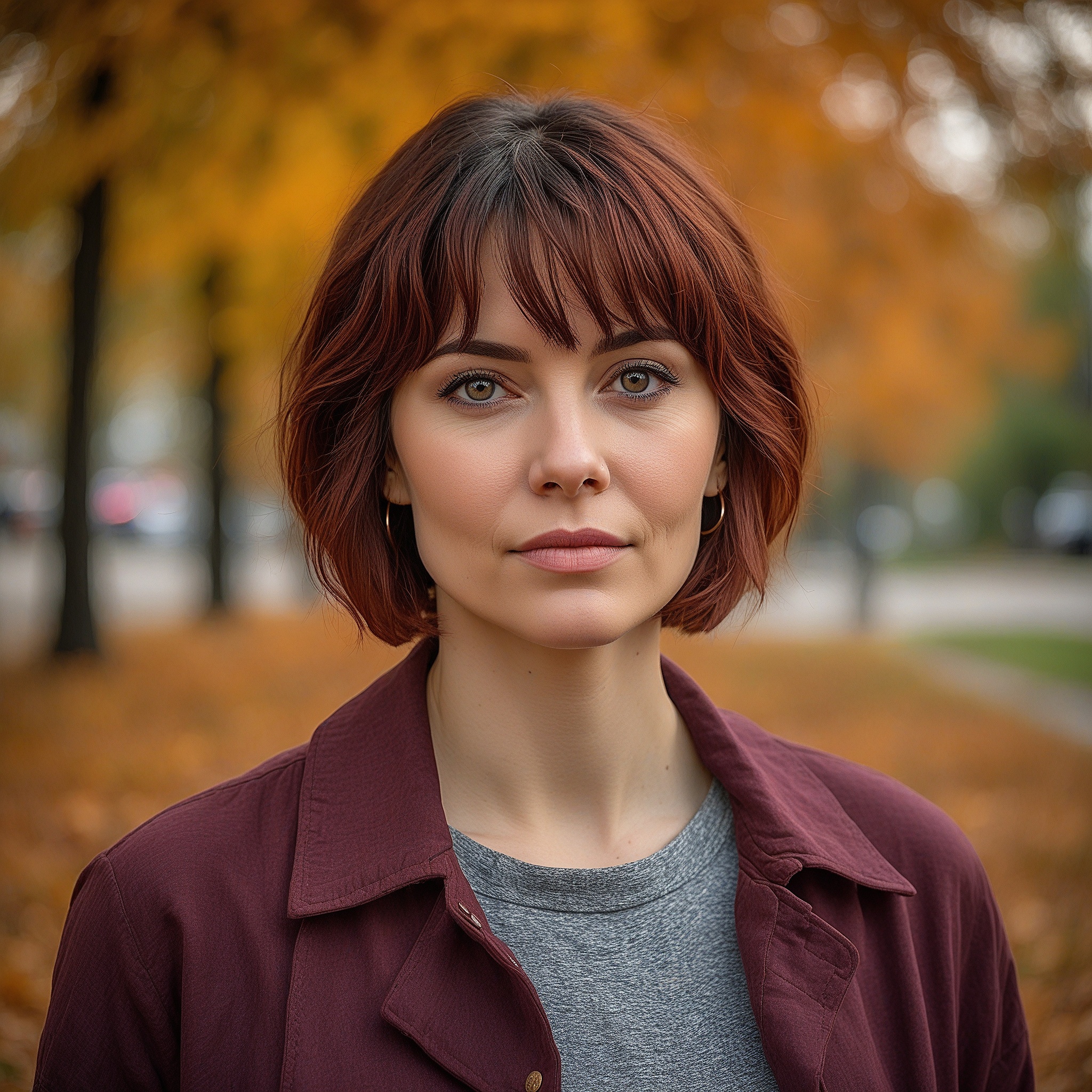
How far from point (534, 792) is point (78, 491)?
6036 millimetres

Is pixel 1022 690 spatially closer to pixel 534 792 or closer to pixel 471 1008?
pixel 534 792

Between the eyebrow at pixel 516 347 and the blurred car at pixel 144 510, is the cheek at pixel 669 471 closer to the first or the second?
the eyebrow at pixel 516 347

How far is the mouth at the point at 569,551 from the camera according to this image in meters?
1.53

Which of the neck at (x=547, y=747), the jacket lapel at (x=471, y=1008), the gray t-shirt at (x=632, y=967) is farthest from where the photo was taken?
the neck at (x=547, y=747)

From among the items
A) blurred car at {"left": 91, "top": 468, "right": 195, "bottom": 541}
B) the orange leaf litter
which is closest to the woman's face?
the orange leaf litter

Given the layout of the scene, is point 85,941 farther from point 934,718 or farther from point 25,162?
point 934,718

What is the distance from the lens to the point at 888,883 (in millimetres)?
1689

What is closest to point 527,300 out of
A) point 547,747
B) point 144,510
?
point 547,747

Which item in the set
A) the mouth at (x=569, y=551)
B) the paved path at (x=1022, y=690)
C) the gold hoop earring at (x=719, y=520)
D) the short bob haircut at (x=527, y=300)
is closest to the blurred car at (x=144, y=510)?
the paved path at (x=1022, y=690)

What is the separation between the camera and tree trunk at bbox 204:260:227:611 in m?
10.2

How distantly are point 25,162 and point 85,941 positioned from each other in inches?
188

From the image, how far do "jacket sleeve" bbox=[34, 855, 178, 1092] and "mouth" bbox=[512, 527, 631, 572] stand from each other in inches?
29.4

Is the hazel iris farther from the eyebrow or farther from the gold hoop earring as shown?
the gold hoop earring

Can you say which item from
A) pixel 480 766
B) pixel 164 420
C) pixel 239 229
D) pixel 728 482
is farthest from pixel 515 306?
pixel 164 420
